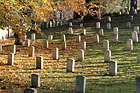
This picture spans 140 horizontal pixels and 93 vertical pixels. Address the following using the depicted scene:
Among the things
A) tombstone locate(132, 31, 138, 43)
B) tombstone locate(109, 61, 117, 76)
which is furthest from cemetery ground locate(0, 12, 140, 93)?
tombstone locate(132, 31, 138, 43)

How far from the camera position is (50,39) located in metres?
20.1

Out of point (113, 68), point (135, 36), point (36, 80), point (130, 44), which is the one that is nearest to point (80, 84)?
point (36, 80)

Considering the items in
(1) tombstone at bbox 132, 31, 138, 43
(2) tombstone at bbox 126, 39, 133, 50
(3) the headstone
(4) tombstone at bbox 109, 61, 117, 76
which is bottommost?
(3) the headstone

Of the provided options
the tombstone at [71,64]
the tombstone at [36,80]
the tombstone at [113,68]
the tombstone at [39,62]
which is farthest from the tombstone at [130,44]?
the tombstone at [36,80]

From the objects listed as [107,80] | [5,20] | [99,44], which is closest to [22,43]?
[99,44]

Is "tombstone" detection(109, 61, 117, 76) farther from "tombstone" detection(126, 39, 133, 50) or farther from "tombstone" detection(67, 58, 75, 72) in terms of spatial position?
"tombstone" detection(126, 39, 133, 50)

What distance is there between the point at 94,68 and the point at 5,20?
4.22 meters

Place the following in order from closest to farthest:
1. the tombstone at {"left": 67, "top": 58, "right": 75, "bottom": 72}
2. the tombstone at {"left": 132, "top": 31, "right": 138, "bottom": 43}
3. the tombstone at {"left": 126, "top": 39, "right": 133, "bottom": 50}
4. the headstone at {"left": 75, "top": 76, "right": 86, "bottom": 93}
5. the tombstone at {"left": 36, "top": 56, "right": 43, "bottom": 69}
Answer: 1. the headstone at {"left": 75, "top": 76, "right": 86, "bottom": 93}
2. the tombstone at {"left": 67, "top": 58, "right": 75, "bottom": 72}
3. the tombstone at {"left": 36, "top": 56, "right": 43, "bottom": 69}
4. the tombstone at {"left": 126, "top": 39, "right": 133, "bottom": 50}
5. the tombstone at {"left": 132, "top": 31, "right": 138, "bottom": 43}

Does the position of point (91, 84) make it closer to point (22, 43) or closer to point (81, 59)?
point (81, 59)

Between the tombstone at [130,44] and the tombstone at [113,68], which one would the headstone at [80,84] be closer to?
the tombstone at [113,68]

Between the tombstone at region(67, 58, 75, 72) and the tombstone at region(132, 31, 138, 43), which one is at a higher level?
the tombstone at region(132, 31, 138, 43)

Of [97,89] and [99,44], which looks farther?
[99,44]

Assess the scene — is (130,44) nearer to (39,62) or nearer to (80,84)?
(39,62)

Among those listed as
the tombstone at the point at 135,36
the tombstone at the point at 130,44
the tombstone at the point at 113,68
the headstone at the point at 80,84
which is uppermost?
the tombstone at the point at 135,36
